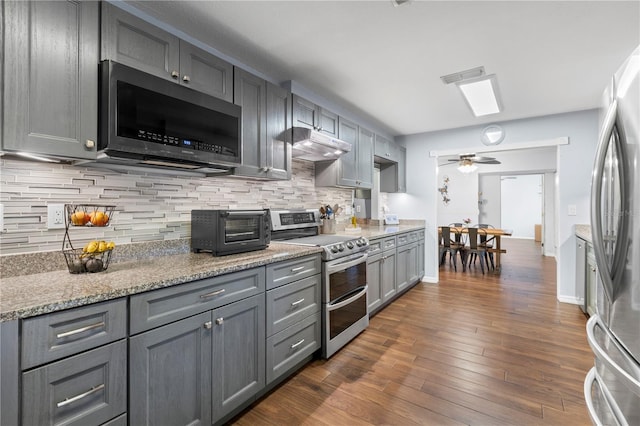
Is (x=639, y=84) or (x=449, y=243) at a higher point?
(x=639, y=84)

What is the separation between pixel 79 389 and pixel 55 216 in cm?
92

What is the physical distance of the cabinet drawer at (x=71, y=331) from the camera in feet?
3.17

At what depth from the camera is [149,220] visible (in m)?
1.93

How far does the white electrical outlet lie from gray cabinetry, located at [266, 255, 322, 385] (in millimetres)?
1124

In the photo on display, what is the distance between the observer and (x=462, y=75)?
274 centimetres

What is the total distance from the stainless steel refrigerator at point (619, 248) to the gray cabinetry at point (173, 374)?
163 cm

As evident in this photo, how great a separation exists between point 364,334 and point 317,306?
2.83 ft

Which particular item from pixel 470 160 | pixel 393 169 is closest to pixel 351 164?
pixel 393 169

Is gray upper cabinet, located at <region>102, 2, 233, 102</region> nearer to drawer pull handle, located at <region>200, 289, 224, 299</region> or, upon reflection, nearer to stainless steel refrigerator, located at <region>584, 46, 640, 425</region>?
drawer pull handle, located at <region>200, 289, 224, 299</region>

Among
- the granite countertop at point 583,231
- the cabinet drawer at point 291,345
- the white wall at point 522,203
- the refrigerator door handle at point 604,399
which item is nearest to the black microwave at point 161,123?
the cabinet drawer at point 291,345

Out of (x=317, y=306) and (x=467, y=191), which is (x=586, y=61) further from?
(x=467, y=191)

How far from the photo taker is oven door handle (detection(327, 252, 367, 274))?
2363 mm

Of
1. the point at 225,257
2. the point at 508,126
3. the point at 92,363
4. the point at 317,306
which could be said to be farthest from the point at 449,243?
the point at 92,363

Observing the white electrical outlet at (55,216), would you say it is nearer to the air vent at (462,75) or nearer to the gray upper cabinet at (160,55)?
the gray upper cabinet at (160,55)
